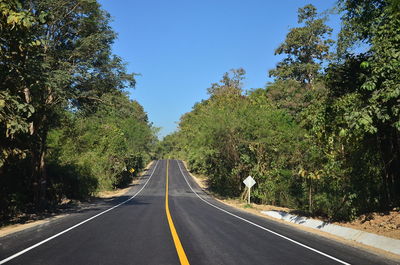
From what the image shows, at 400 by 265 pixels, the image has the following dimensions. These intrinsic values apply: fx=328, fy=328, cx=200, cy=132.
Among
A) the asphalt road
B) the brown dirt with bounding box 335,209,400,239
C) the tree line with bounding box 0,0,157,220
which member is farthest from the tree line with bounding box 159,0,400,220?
the tree line with bounding box 0,0,157,220

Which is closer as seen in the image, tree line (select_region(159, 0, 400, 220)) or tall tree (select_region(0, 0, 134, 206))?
tree line (select_region(159, 0, 400, 220))

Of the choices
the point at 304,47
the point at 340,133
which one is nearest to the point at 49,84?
the point at 340,133

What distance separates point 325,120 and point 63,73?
11143 millimetres

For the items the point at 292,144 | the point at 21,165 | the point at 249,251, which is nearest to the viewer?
the point at 249,251

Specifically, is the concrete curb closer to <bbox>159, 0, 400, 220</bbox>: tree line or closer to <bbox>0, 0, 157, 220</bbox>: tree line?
<bbox>159, 0, 400, 220</bbox>: tree line

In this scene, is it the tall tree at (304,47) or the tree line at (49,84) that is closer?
the tree line at (49,84)

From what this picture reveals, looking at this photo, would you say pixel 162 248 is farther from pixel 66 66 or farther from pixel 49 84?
pixel 66 66

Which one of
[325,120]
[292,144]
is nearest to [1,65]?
[325,120]

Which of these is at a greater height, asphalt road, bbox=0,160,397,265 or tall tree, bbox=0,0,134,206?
tall tree, bbox=0,0,134,206

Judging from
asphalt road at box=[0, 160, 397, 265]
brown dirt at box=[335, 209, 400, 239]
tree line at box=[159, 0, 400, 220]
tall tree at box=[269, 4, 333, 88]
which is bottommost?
asphalt road at box=[0, 160, 397, 265]

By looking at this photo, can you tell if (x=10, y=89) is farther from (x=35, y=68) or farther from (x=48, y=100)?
(x=48, y=100)

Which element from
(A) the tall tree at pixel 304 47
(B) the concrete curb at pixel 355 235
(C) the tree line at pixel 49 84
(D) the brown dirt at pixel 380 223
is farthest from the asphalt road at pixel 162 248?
(A) the tall tree at pixel 304 47

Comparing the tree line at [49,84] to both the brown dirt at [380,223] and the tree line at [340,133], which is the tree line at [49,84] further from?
the brown dirt at [380,223]

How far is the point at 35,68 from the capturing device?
39.5 feet
